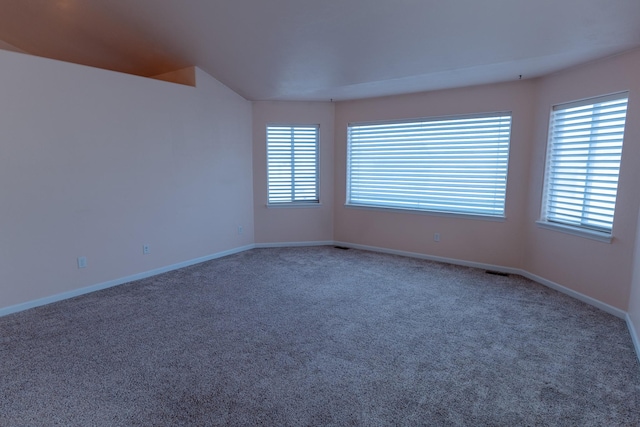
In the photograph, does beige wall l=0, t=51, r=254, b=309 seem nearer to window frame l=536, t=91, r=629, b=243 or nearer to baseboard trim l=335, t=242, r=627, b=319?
baseboard trim l=335, t=242, r=627, b=319

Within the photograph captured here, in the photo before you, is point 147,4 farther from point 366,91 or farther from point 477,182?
point 477,182

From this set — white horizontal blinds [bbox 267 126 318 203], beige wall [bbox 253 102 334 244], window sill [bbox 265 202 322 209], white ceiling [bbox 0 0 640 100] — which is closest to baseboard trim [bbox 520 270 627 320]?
white ceiling [bbox 0 0 640 100]

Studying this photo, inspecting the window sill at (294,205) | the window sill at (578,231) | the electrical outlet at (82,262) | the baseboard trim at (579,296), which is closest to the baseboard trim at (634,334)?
the baseboard trim at (579,296)

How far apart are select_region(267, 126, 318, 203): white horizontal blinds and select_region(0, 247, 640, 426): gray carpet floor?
2226mm

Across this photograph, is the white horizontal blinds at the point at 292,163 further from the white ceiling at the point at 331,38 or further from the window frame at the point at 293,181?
the white ceiling at the point at 331,38

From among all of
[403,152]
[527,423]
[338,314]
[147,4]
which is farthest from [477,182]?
[147,4]

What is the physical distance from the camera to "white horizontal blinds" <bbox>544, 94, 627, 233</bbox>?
3.39 meters

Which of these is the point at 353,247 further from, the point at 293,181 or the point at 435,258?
the point at 293,181

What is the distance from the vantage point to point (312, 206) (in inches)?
235

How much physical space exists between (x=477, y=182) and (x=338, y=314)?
9.41 feet

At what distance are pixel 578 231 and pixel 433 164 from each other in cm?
202

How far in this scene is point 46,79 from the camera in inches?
131

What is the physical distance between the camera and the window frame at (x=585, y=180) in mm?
3344

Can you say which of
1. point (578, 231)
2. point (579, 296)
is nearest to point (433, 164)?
point (578, 231)
